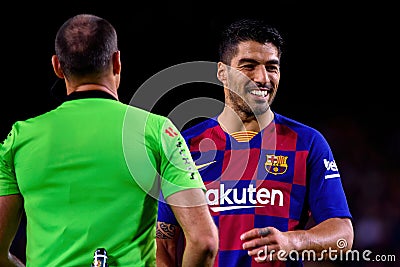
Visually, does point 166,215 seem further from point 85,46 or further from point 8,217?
point 85,46

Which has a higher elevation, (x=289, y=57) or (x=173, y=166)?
(x=289, y=57)

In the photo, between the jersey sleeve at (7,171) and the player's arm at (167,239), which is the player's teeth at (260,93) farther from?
the jersey sleeve at (7,171)

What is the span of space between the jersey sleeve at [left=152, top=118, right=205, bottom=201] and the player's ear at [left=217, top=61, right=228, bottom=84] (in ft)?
5.06

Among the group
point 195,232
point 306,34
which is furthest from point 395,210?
point 195,232

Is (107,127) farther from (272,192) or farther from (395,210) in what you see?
(395,210)

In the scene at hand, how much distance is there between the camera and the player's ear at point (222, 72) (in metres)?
3.91

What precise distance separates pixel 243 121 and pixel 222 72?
358mm

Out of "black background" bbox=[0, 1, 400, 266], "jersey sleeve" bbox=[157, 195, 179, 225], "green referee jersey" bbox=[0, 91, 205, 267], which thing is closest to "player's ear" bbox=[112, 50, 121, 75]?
"green referee jersey" bbox=[0, 91, 205, 267]

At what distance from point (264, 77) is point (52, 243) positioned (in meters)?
1.65

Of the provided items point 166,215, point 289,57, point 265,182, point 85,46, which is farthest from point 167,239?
point 289,57

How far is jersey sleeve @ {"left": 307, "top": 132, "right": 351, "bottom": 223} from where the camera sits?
3336mm

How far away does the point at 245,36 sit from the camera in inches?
148

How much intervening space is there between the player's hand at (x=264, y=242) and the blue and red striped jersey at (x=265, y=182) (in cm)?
36

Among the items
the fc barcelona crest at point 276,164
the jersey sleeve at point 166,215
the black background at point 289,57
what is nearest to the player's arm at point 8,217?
the jersey sleeve at point 166,215
